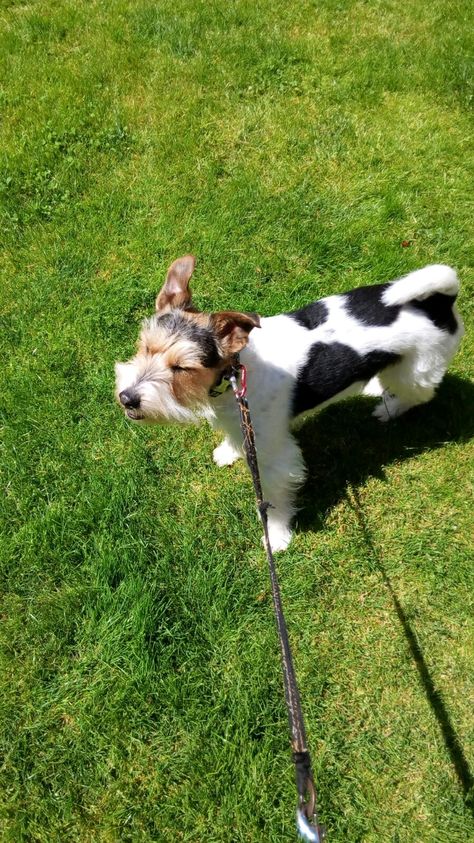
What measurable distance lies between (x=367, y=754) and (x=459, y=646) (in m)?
0.90

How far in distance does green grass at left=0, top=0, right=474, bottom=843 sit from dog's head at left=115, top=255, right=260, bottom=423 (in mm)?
1260

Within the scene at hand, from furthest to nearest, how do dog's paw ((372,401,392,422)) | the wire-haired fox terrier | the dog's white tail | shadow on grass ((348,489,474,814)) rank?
dog's paw ((372,401,392,422)), the dog's white tail, shadow on grass ((348,489,474,814)), the wire-haired fox terrier

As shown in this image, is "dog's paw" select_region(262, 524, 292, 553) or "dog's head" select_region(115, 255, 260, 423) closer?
"dog's head" select_region(115, 255, 260, 423)

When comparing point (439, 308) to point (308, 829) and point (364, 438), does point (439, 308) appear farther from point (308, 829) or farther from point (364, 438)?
point (308, 829)

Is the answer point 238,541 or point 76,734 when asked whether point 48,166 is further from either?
point 76,734

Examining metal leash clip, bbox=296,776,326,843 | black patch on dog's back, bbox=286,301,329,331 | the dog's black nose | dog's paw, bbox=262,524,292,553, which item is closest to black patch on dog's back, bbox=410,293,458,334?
black patch on dog's back, bbox=286,301,329,331

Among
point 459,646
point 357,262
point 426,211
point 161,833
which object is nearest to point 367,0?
point 426,211

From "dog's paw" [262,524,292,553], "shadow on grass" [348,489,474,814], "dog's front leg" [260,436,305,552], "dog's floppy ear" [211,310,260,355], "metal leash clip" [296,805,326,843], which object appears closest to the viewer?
"metal leash clip" [296,805,326,843]

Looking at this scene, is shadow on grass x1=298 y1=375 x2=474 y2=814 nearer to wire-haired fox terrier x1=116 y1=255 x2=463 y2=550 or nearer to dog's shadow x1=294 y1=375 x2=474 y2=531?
dog's shadow x1=294 y1=375 x2=474 y2=531

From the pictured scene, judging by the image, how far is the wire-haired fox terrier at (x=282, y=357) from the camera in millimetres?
2916

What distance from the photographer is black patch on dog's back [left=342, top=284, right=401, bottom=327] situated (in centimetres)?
345

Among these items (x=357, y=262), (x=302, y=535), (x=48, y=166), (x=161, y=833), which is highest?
(x=48, y=166)

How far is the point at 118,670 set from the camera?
11.0ft

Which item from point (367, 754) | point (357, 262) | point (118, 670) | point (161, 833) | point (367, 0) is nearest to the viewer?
point (161, 833)
